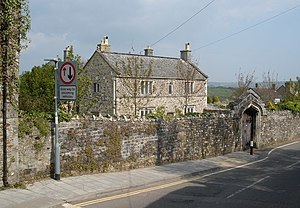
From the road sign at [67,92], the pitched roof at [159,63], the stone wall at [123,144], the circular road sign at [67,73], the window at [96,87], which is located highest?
the pitched roof at [159,63]

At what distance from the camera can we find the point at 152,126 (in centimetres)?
1588

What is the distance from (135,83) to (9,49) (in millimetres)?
24817

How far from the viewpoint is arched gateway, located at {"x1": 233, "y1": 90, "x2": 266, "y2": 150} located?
78.0 ft

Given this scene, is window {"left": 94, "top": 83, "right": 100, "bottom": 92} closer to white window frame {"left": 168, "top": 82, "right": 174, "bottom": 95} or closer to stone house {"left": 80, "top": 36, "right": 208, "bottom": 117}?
stone house {"left": 80, "top": 36, "right": 208, "bottom": 117}

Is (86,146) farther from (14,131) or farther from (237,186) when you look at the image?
(237,186)

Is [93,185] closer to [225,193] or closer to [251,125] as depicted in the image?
[225,193]

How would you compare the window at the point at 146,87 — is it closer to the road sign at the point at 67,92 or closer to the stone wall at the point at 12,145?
the road sign at the point at 67,92

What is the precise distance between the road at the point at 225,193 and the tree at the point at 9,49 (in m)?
3.56

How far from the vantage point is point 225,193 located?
11.5 metres

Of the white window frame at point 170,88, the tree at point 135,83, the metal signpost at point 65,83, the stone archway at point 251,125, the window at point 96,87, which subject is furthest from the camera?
the white window frame at point 170,88

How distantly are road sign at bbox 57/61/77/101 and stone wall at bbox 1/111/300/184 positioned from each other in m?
1.00

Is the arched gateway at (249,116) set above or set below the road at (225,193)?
above

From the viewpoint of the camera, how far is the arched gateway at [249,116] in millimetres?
23766

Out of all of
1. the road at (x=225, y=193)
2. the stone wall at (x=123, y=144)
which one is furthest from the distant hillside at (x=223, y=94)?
the road at (x=225, y=193)
